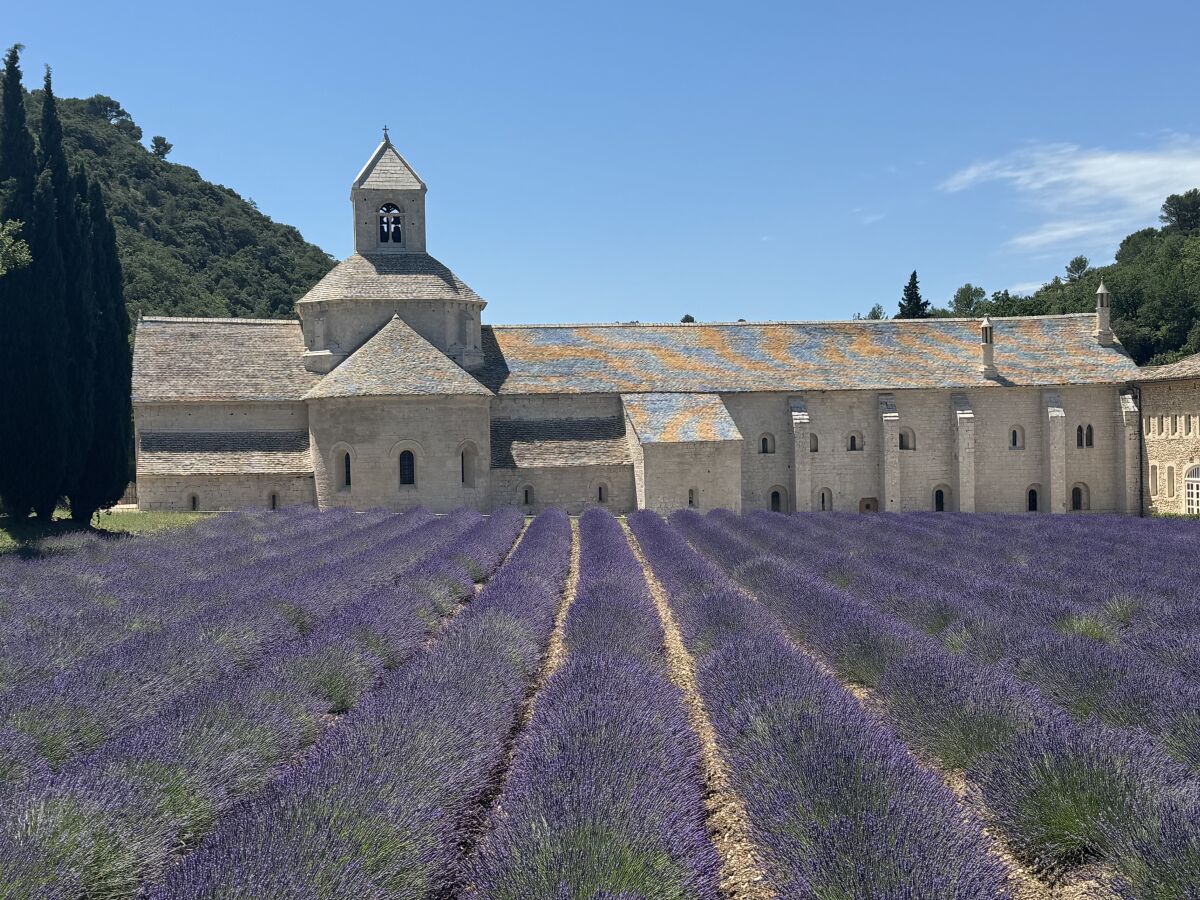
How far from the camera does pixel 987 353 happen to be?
108ft

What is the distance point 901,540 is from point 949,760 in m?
12.5

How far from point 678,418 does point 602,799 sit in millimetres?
25021

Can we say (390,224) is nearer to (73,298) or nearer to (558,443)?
(558,443)

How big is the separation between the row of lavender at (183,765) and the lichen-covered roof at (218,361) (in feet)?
72.4

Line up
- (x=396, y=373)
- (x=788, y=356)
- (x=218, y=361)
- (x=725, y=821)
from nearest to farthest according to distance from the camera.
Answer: (x=725, y=821), (x=396, y=373), (x=218, y=361), (x=788, y=356)

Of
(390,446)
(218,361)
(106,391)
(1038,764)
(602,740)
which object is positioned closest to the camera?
(1038,764)

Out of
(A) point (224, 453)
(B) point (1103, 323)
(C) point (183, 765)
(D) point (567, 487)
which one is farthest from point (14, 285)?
(B) point (1103, 323)

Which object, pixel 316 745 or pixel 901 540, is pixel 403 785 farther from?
pixel 901 540

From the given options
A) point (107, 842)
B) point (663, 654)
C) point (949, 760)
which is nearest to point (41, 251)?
point (663, 654)

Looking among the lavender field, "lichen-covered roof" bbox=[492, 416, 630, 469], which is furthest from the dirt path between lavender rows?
"lichen-covered roof" bbox=[492, 416, 630, 469]

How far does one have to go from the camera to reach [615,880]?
157 inches

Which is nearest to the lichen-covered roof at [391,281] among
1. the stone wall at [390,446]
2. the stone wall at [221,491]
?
the stone wall at [390,446]

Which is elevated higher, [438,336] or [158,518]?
[438,336]

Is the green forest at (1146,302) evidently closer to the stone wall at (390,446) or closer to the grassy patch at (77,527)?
the stone wall at (390,446)
